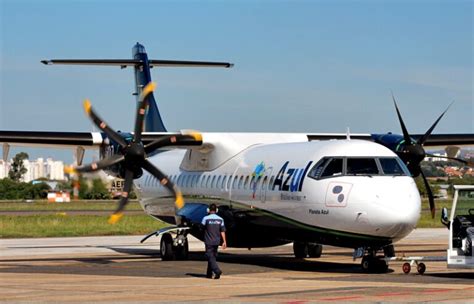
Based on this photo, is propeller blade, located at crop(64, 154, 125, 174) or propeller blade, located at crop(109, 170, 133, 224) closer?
propeller blade, located at crop(109, 170, 133, 224)

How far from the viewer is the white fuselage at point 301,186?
65.3ft

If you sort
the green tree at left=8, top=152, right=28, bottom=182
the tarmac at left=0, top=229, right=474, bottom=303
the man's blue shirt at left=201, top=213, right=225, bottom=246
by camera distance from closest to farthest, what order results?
the tarmac at left=0, top=229, right=474, bottom=303 → the man's blue shirt at left=201, top=213, right=225, bottom=246 → the green tree at left=8, top=152, right=28, bottom=182

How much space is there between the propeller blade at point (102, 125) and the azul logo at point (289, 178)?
150 inches

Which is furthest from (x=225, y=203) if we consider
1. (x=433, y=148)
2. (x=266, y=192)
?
(x=433, y=148)

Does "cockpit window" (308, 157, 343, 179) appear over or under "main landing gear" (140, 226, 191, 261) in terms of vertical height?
over

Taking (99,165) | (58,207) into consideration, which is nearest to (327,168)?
(99,165)

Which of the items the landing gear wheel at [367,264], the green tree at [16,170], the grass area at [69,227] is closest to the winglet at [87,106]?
the landing gear wheel at [367,264]

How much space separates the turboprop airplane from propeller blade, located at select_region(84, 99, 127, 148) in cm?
2

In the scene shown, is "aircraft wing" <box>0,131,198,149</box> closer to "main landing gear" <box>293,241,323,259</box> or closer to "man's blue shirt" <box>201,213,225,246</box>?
"main landing gear" <box>293,241,323,259</box>

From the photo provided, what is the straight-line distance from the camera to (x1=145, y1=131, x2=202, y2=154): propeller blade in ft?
76.9

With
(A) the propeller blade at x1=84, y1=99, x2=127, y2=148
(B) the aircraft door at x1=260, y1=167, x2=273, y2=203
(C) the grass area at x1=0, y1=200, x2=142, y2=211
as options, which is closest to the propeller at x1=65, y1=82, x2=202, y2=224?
(A) the propeller blade at x1=84, y1=99, x2=127, y2=148

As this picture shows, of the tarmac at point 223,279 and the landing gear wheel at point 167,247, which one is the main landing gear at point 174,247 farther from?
the tarmac at point 223,279

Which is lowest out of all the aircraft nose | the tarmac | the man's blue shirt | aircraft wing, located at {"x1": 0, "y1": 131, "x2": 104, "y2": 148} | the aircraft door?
the tarmac

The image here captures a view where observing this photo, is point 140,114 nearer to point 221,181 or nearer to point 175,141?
point 175,141
